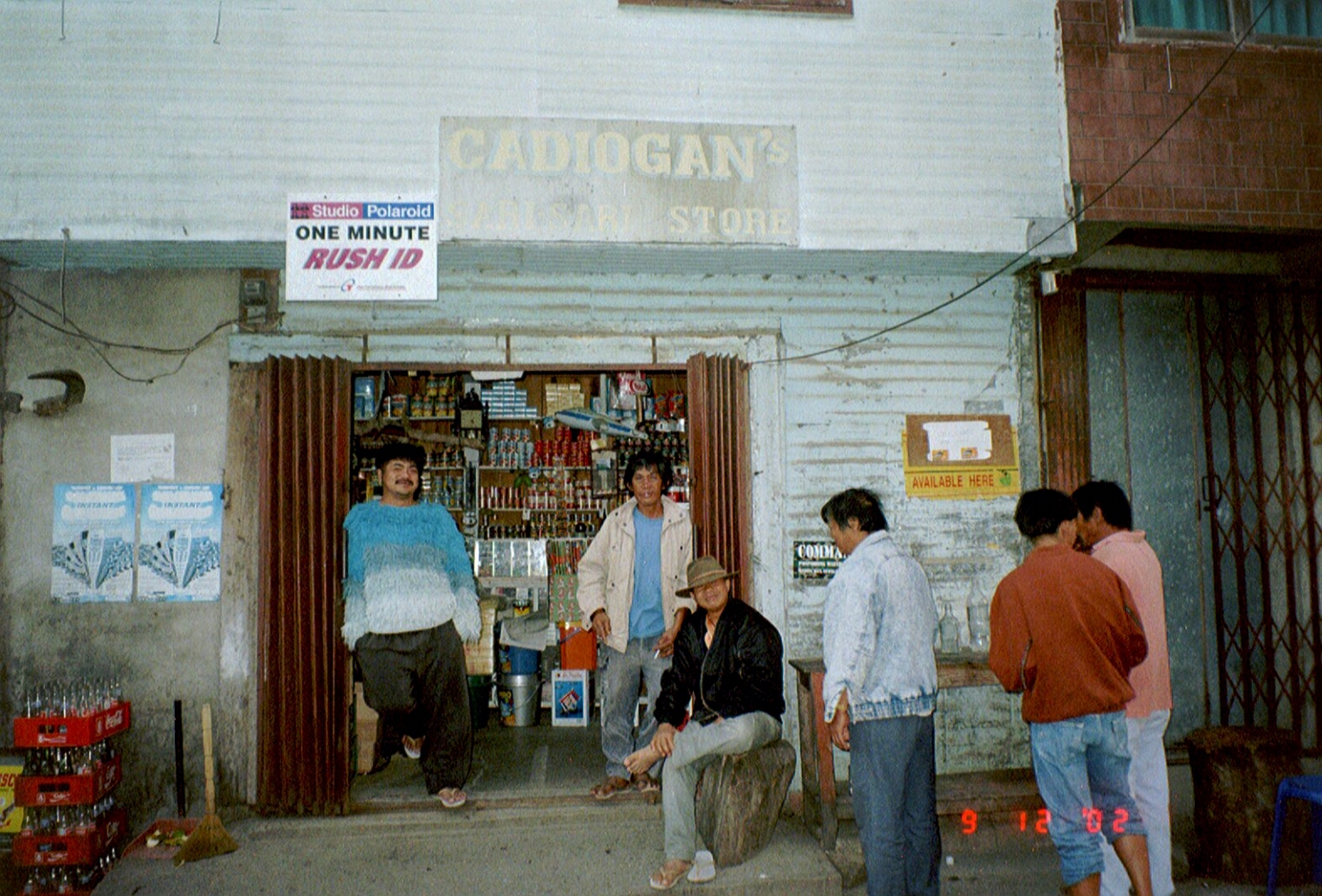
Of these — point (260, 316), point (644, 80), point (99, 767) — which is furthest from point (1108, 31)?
point (99, 767)

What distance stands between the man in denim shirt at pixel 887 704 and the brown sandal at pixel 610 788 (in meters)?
1.99

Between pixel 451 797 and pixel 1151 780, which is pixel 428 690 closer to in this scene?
pixel 451 797

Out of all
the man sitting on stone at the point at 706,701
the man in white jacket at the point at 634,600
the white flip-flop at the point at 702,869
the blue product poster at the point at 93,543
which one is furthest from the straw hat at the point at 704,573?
the blue product poster at the point at 93,543

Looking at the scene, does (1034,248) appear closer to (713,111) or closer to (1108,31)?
(1108,31)

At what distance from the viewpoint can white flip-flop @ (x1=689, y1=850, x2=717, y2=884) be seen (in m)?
4.23

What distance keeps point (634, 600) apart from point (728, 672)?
1.22 m

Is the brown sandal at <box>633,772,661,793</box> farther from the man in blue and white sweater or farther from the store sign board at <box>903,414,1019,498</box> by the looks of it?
the store sign board at <box>903,414,1019,498</box>

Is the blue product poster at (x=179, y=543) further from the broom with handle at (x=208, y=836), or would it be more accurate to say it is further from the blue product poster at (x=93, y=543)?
the broom with handle at (x=208, y=836)

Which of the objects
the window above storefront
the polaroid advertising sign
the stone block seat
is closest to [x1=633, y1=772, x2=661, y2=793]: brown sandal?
the stone block seat

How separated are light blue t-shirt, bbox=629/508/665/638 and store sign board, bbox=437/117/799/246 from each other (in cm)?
198

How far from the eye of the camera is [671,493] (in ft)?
27.2

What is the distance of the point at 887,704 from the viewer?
3.63 m

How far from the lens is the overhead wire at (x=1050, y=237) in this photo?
211 inches

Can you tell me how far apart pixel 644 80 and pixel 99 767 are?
533 cm
